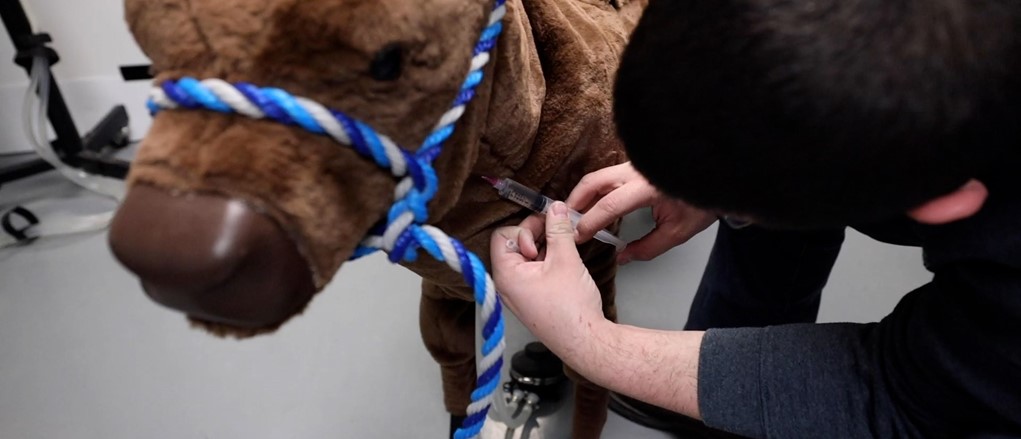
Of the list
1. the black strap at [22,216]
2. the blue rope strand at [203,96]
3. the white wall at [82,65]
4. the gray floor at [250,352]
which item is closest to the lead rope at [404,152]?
the blue rope strand at [203,96]

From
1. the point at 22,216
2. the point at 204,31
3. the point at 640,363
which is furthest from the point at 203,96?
the point at 22,216

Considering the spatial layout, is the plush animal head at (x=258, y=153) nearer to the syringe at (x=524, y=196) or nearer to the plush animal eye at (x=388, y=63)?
the plush animal eye at (x=388, y=63)

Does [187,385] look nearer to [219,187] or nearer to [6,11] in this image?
[219,187]

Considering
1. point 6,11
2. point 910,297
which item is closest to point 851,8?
point 910,297

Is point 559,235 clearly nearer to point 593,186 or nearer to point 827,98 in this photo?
point 593,186

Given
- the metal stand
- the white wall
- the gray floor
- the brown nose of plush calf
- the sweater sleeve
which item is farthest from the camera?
the white wall

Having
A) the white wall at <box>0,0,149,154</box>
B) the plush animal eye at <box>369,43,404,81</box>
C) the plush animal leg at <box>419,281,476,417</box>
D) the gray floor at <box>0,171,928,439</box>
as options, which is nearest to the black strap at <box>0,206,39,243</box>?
the gray floor at <box>0,171,928,439</box>

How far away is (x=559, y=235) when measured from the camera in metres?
0.54

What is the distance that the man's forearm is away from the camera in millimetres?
546

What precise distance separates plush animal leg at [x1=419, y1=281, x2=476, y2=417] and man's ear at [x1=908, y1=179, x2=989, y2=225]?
1.38 ft

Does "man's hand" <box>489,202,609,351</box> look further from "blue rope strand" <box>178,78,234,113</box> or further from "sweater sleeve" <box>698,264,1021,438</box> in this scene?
"blue rope strand" <box>178,78,234,113</box>

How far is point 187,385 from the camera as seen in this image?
38.8 inches

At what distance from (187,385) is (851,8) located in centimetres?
99

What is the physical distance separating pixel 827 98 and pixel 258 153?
28 cm
